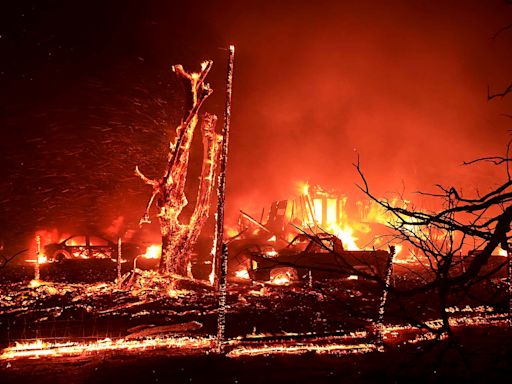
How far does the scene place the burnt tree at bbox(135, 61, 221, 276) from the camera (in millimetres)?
10000

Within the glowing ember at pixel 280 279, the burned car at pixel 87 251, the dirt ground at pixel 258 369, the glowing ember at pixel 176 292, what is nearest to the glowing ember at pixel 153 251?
the burned car at pixel 87 251

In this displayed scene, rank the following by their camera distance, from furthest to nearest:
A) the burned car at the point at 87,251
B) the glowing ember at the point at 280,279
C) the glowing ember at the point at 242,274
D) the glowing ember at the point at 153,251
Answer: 1. the glowing ember at the point at 153,251
2. the burned car at the point at 87,251
3. the glowing ember at the point at 242,274
4. the glowing ember at the point at 280,279

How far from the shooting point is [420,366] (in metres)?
4.65

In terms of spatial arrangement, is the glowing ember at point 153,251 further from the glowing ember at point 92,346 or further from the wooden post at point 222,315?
the wooden post at point 222,315

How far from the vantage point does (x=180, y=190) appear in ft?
33.3

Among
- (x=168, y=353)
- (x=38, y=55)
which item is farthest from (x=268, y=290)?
(x=38, y=55)

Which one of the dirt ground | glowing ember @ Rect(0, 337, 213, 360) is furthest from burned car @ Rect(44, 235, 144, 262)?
the dirt ground

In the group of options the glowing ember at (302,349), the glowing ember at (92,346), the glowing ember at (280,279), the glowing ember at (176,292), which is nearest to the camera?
the glowing ember at (92,346)

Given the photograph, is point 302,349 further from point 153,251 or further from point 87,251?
point 87,251

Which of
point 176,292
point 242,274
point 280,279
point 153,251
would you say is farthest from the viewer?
point 153,251

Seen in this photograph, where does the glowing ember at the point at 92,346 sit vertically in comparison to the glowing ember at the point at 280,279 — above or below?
below

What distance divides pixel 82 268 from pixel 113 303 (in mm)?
6799

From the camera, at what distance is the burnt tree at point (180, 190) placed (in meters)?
10.0

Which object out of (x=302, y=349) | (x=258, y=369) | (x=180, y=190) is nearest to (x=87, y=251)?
(x=180, y=190)
